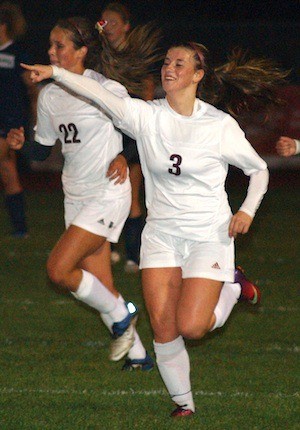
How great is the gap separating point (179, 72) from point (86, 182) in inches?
52.4

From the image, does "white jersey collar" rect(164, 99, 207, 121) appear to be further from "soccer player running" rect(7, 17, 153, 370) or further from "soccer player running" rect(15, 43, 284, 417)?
"soccer player running" rect(7, 17, 153, 370)

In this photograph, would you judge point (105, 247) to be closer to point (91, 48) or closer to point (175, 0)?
point (91, 48)

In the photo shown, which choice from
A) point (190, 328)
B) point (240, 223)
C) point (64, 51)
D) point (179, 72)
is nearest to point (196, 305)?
point (190, 328)

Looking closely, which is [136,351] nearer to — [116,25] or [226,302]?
[226,302]

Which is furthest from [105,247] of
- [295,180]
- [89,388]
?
[295,180]

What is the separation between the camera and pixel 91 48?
656cm

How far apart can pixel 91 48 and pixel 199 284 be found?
1915 millimetres

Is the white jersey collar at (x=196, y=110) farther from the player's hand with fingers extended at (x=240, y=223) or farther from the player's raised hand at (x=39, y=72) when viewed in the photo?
the player's raised hand at (x=39, y=72)

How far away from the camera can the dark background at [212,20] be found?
17828 millimetres

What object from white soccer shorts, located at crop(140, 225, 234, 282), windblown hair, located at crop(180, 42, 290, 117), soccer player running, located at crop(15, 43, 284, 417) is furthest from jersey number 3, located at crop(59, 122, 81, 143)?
white soccer shorts, located at crop(140, 225, 234, 282)

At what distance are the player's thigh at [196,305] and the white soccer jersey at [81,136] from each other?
139 centimetres

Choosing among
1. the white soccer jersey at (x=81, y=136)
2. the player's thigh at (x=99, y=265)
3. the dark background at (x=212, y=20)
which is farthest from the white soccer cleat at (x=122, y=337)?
the dark background at (x=212, y=20)

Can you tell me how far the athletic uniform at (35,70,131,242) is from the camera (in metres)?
6.51

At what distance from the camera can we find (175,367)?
5.33 meters
